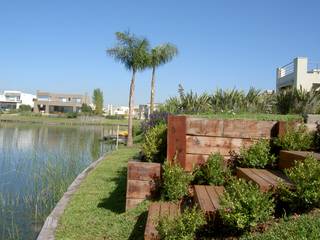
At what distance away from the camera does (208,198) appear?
193 inches

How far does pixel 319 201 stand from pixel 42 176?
29.7 ft

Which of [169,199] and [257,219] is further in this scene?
[169,199]

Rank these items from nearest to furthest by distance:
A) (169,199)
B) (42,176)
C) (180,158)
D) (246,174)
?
1. (246,174)
2. (169,199)
3. (180,158)
4. (42,176)

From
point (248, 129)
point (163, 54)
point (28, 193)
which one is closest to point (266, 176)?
point (248, 129)

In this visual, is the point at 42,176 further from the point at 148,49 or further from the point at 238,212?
the point at 148,49

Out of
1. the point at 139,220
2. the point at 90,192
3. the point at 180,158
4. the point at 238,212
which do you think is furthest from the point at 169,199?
the point at 90,192

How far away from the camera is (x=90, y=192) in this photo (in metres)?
7.82

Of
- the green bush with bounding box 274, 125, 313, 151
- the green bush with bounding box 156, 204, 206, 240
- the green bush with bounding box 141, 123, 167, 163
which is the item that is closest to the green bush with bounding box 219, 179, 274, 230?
the green bush with bounding box 156, 204, 206, 240

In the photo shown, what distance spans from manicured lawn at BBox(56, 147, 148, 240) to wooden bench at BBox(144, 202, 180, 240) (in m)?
0.29

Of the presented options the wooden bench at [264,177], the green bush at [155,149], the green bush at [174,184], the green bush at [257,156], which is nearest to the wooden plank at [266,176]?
the wooden bench at [264,177]

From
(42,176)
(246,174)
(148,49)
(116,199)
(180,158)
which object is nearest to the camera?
(246,174)

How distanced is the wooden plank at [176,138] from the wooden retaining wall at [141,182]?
0.51 meters

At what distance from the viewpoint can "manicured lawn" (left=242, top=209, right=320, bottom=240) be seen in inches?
132

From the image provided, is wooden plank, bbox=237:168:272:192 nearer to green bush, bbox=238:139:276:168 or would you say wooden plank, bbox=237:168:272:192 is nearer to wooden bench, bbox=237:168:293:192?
wooden bench, bbox=237:168:293:192
